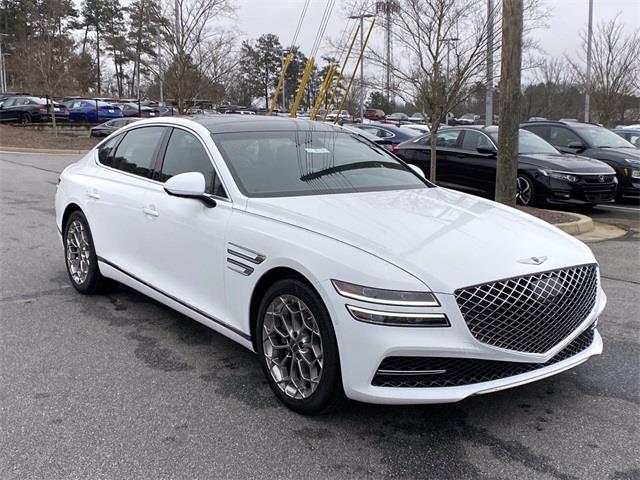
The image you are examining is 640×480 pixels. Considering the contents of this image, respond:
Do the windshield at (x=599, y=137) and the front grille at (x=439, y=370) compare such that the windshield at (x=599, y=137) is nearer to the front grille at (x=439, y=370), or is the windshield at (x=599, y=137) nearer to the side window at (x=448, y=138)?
the side window at (x=448, y=138)

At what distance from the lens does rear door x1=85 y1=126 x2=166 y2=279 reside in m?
4.65

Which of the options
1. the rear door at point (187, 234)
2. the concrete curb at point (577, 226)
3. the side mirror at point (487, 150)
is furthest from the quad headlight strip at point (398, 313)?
the side mirror at point (487, 150)

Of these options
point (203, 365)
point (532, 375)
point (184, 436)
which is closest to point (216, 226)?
point (203, 365)

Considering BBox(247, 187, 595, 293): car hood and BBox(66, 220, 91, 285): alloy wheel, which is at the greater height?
BBox(247, 187, 595, 293): car hood

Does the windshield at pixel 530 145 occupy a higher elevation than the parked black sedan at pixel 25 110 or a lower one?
lower

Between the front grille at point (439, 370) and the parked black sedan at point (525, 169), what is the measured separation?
795 centimetres

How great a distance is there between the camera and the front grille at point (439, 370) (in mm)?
2918

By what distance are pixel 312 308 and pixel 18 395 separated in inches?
71.3

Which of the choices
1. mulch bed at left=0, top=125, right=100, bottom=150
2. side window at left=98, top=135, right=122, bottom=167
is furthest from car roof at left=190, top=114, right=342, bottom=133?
mulch bed at left=0, top=125, right=100, bottom=150

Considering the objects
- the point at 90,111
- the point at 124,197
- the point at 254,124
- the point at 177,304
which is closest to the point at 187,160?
the point at 254,124

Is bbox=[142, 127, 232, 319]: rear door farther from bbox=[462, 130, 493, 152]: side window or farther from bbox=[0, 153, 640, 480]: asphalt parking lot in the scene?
bbox=[462, 130, 493, 152]: side window

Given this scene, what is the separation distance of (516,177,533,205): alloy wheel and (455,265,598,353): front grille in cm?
757

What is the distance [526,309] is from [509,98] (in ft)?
19.0

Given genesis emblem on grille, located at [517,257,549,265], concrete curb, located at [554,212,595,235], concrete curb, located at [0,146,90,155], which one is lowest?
concrete curb, located at [554,212,595,235]
